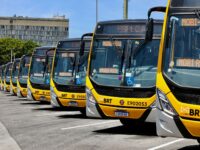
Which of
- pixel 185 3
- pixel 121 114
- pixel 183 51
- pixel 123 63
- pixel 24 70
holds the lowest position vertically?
Answer: pixel 24 70

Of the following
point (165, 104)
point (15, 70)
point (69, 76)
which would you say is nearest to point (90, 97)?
point (165, 104)

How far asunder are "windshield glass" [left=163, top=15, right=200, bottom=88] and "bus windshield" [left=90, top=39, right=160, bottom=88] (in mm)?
3176

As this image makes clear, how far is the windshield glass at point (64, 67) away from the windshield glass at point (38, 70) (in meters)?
4.49

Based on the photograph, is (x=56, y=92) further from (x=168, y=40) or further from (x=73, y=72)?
(x=168, y=40)

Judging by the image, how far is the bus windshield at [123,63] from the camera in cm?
1285

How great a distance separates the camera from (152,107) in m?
12.4

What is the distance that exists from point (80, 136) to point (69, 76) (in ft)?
21.1

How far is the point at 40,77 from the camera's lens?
971 inches

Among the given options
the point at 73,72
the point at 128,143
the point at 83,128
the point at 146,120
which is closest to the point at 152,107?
the point at 146,120

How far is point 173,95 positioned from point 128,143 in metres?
2.73

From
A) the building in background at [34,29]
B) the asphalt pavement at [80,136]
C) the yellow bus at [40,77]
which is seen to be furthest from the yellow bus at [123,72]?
the building in background at [34,29]

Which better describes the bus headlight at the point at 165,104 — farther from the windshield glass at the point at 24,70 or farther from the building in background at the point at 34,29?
the building in background at the point at 34,29

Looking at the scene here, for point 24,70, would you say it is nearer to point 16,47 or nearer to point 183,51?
point 183,51

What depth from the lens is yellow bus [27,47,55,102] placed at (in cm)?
2372
